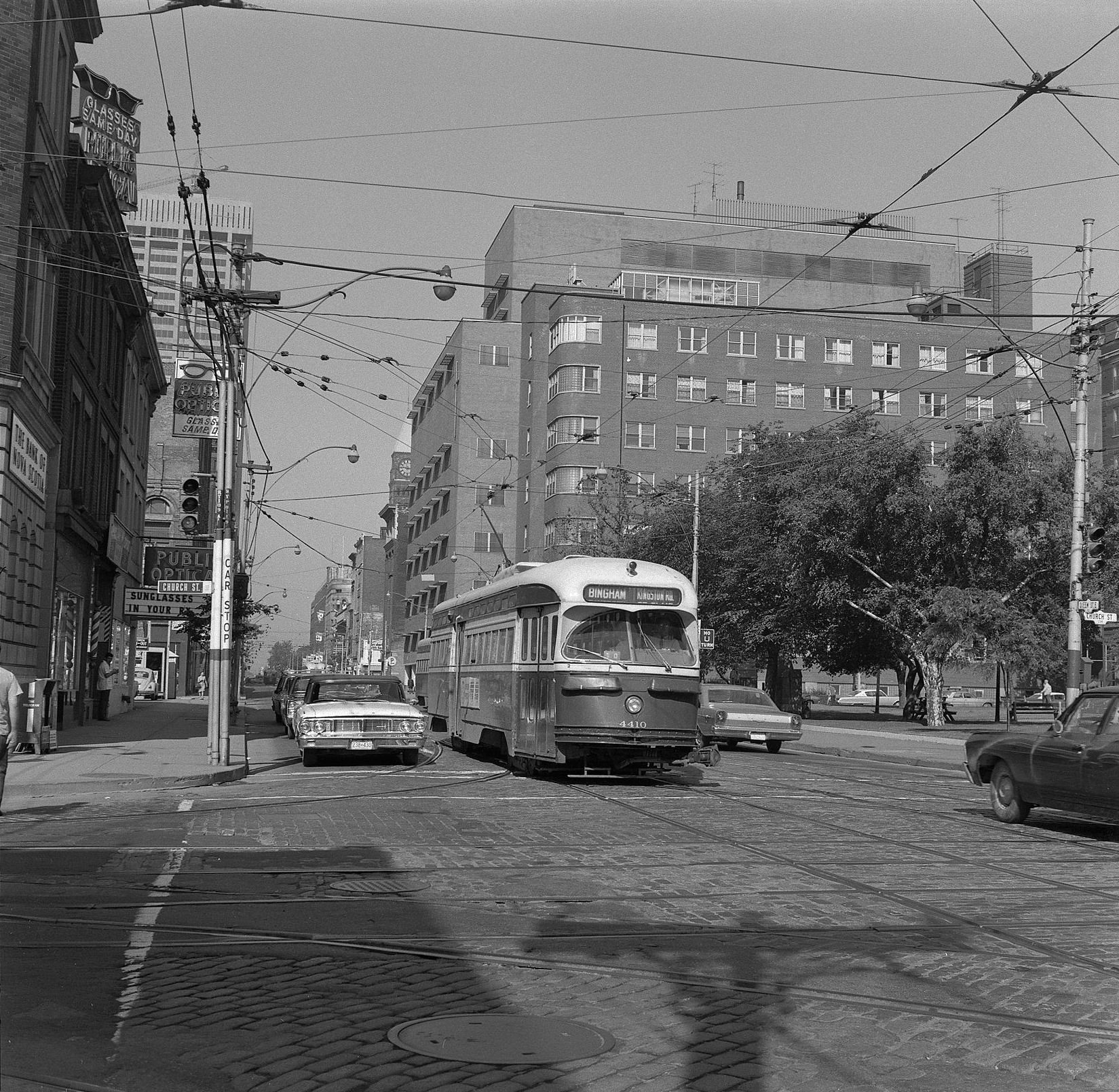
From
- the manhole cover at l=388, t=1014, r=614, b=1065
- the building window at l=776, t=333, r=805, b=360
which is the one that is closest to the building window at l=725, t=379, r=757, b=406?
the building window at l=776, t=333, r=805, b=360

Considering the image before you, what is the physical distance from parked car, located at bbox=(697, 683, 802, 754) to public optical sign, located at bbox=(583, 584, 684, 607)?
11.6 metres

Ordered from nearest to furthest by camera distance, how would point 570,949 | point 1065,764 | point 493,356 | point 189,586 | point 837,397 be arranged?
point 570,949 → point 1065,764 → point 189,586 → point 837,397 → point 493,356

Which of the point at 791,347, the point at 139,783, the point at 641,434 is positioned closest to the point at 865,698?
the point at 791,347

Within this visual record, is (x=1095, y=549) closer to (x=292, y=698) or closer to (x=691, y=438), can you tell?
(x=292, y=698)

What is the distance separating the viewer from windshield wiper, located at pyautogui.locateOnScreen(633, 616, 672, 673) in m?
19.3

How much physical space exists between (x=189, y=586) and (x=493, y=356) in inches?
2519

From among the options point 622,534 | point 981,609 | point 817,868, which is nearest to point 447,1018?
point 817,868

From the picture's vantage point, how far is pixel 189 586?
2581cm

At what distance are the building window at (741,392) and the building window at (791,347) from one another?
2.56 m

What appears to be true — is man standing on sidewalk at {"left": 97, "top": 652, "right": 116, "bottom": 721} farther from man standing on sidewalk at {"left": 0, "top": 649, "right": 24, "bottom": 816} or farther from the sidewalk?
man standing on sidewalk at {"left": 0, "top": 649, "right": 24, "bottom": 816}

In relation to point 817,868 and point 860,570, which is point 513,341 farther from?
point 817,868

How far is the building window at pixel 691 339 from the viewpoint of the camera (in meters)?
80.0

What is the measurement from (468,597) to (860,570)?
23.2 meters

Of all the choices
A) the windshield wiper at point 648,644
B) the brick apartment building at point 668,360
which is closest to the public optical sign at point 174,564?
the windshield wiper at point 648,644
